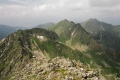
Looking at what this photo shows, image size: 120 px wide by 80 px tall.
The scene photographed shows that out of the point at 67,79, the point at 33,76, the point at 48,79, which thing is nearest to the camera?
the point at 67,79

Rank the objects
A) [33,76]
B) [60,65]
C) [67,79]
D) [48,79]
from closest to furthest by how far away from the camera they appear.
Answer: [67,79], [48,79], [33,76], [60,65]

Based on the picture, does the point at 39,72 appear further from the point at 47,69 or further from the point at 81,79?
the point at 81,79

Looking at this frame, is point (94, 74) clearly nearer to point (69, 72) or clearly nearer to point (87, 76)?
point (87, 76)

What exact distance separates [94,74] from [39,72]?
107 ft

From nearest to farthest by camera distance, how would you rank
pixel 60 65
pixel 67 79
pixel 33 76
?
1. pixel 67 79
2. pixel 33 76
3. pixel 60 65

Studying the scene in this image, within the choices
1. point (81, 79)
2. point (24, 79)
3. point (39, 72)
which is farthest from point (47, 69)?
point (81, 79)

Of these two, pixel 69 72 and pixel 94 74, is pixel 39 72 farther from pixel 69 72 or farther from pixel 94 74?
pixel 94 74

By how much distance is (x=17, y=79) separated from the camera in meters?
122

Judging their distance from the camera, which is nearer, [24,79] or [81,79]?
[81,79]

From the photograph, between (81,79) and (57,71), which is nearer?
(81,79)

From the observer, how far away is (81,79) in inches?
4045

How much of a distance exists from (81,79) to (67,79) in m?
6.87

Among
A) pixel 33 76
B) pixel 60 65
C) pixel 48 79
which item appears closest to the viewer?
pixel 48 79

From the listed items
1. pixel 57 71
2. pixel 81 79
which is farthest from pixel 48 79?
pixel 81 79
